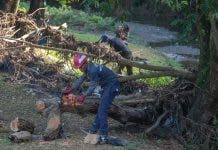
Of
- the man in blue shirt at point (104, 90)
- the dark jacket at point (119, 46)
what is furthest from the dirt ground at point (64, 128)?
the dark jacket at point (119, 46)

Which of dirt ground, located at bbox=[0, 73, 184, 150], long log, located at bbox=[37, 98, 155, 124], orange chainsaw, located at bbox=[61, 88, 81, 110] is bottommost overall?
dirt ground, located at bbox=[0, 73, 184, 150]

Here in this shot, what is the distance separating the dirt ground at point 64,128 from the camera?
948 cm

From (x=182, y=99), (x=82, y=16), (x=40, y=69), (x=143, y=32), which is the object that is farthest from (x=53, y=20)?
(x=182, y=99)

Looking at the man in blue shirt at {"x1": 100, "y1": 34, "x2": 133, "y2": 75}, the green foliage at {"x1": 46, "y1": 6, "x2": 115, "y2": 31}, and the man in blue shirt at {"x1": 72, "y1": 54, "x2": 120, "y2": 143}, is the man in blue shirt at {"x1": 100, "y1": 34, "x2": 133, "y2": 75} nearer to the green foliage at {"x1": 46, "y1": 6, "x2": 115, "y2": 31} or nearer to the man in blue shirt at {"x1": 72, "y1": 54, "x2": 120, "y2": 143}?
the man in blue shirt at {"x1": 72, "y1": 54, "x2": 120, "y2": 143}

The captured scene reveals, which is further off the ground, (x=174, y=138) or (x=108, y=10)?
(x=108, y=10)

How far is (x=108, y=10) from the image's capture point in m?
8.72

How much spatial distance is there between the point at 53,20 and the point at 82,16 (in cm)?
326

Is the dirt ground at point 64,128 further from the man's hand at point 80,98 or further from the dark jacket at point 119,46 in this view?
the dark jacket at point 119,46

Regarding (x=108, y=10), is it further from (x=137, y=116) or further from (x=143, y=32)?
(x=143, y=32)

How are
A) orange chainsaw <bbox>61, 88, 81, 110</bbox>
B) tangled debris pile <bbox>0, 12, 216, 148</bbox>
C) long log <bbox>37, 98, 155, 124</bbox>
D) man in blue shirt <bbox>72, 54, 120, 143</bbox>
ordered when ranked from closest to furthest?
man in blue shirt <bbox>72, 54, 120, 143</bbox> < orange chainsaw <bbox>61, 88, 81, 110</bbox> < long log <bbox>37, 98, 155, 124</bbox> < tangled debris pile <bbox>0, 12, 216, 148</bbox>

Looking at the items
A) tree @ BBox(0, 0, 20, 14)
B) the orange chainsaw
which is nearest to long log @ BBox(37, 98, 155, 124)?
the orange chainsaw

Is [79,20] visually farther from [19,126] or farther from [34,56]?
[19,126]

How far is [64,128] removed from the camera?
1074 cm

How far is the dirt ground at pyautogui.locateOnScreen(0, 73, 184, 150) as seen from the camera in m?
9.48
